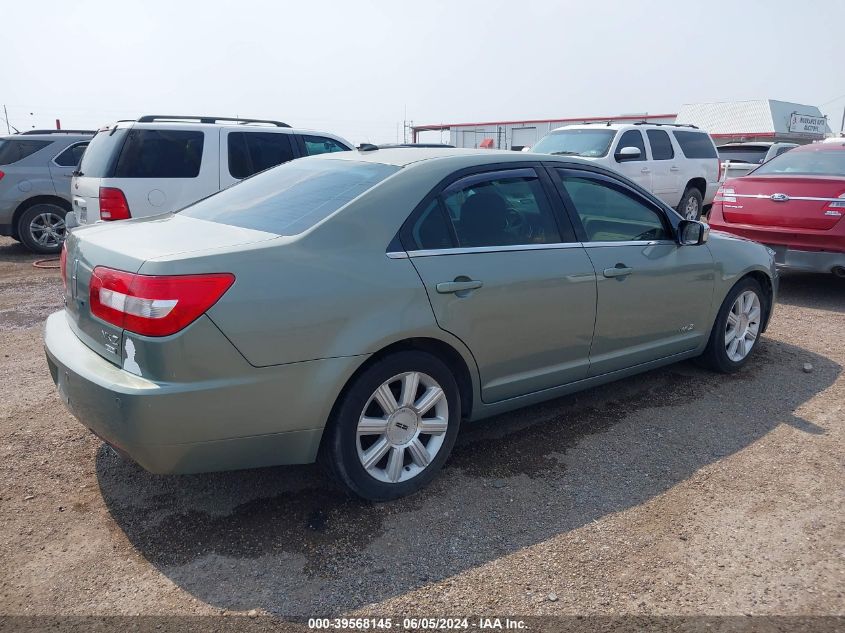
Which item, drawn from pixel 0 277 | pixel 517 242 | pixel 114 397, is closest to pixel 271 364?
pixel 114 397

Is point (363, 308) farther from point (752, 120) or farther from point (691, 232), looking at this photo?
point (752, 120)

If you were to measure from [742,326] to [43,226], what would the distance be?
9.86 m

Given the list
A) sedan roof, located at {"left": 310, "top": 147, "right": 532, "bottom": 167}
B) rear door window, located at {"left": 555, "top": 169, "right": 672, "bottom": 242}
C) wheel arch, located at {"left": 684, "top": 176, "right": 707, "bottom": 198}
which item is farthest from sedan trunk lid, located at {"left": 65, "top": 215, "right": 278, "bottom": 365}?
wheel arch, located at {"left": 684, "top": 176, "right": 707, "bottom": 198}

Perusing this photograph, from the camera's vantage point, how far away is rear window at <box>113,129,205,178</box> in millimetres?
7559

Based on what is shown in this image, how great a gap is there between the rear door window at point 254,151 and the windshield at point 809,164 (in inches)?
225

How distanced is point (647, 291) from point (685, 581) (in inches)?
76.3

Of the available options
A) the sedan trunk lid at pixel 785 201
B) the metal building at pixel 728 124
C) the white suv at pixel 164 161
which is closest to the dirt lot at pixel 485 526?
the sedan trunk lid at pixel 785 201

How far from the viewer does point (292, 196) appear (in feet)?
11.5

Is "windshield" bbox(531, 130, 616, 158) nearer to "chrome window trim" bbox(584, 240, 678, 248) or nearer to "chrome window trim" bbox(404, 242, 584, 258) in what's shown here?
"chrome window trim" bbox(584, 240, 678, 248)

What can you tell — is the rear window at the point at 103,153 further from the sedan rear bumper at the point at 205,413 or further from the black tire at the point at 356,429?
the black tire at the point at 356,429

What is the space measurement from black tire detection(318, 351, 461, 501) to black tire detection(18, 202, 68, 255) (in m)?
9.19

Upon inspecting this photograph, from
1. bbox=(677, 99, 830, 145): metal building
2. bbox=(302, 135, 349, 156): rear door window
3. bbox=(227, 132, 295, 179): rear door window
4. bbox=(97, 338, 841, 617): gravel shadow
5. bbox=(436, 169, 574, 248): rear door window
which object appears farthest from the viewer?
bbox=(677, 99, 830, 145): metal building

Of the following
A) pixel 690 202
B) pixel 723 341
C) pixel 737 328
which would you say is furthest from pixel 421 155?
pixel 690 202

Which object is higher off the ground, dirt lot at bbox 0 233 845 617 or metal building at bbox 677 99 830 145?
metal building at bbox 677 99 830 145
